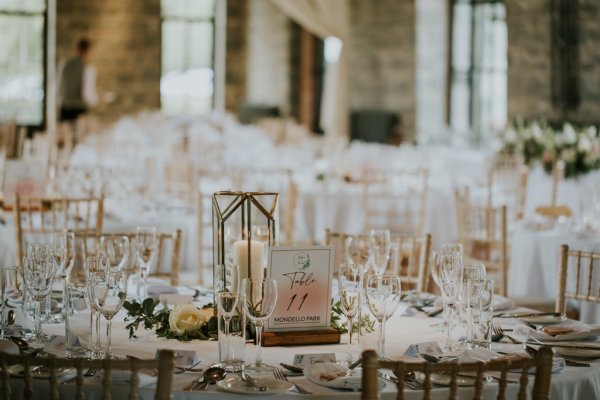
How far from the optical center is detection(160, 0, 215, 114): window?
1612cm

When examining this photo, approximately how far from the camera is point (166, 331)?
9.52 ft

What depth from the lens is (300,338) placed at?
2.85 meters

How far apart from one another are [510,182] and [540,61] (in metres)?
2.71

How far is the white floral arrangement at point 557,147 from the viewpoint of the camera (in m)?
7.85

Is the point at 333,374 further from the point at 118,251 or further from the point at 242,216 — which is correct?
the point at 118,251

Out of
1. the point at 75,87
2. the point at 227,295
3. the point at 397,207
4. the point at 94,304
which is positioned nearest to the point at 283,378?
the point at 227,295

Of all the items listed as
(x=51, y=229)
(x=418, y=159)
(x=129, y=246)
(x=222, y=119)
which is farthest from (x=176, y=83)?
(x=129, y=246)

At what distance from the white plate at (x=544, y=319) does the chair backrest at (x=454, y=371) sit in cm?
97

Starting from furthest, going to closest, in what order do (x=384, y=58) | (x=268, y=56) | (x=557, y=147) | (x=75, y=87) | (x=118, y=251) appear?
(x=268, y=56), (x=75, y=87), (x=384, y=58), (x=557, y=147), (x=118, y=251)

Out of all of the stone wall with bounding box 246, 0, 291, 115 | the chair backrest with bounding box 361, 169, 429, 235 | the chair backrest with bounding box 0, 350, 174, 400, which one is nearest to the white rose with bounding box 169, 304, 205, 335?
the chair backrest with bounding box 0, 350, 174, 400

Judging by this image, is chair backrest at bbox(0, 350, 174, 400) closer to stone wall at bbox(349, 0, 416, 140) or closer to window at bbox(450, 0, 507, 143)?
window at bbox(450, 0, 507, 143)

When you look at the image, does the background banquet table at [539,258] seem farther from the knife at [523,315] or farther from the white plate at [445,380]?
the white plate at [445,380]

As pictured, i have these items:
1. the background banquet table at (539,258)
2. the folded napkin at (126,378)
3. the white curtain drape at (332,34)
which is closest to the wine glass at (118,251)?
the folded napkin at (126,378)

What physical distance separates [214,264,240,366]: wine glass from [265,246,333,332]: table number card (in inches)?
4.3
